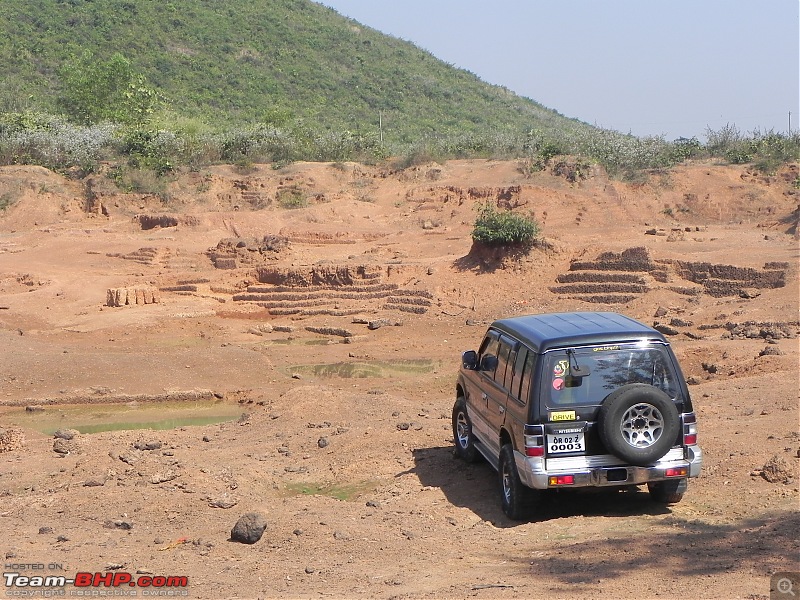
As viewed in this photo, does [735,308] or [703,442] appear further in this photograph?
[735,308]

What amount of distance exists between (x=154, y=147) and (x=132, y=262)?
1117 cm

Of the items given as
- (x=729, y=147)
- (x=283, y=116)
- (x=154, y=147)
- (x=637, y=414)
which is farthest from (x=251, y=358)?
(x=283, y=116)

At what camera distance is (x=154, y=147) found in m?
37.1

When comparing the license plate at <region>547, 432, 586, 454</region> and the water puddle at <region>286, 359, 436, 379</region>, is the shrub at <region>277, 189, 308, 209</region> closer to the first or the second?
the water puddle at <region>286, 359, 436, 379</region>

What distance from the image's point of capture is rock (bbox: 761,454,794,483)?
818cm

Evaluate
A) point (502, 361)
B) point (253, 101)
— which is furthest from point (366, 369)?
point (253, 101)

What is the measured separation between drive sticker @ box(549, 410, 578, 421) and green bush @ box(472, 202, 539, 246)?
1571 centimetres

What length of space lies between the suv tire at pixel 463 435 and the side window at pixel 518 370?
1.49 m

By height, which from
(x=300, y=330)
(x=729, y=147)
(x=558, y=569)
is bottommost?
(x=300, y=330)

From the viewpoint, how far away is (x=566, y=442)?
7.29 m

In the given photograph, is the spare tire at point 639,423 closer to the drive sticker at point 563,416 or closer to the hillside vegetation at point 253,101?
the drive sticker at point 563,416

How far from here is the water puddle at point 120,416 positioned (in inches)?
540

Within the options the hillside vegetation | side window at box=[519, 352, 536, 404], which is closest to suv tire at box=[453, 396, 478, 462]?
side window at box=[519, 352, 536, 404]

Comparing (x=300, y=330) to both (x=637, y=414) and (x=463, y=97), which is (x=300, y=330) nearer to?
(x=637, y=414)
